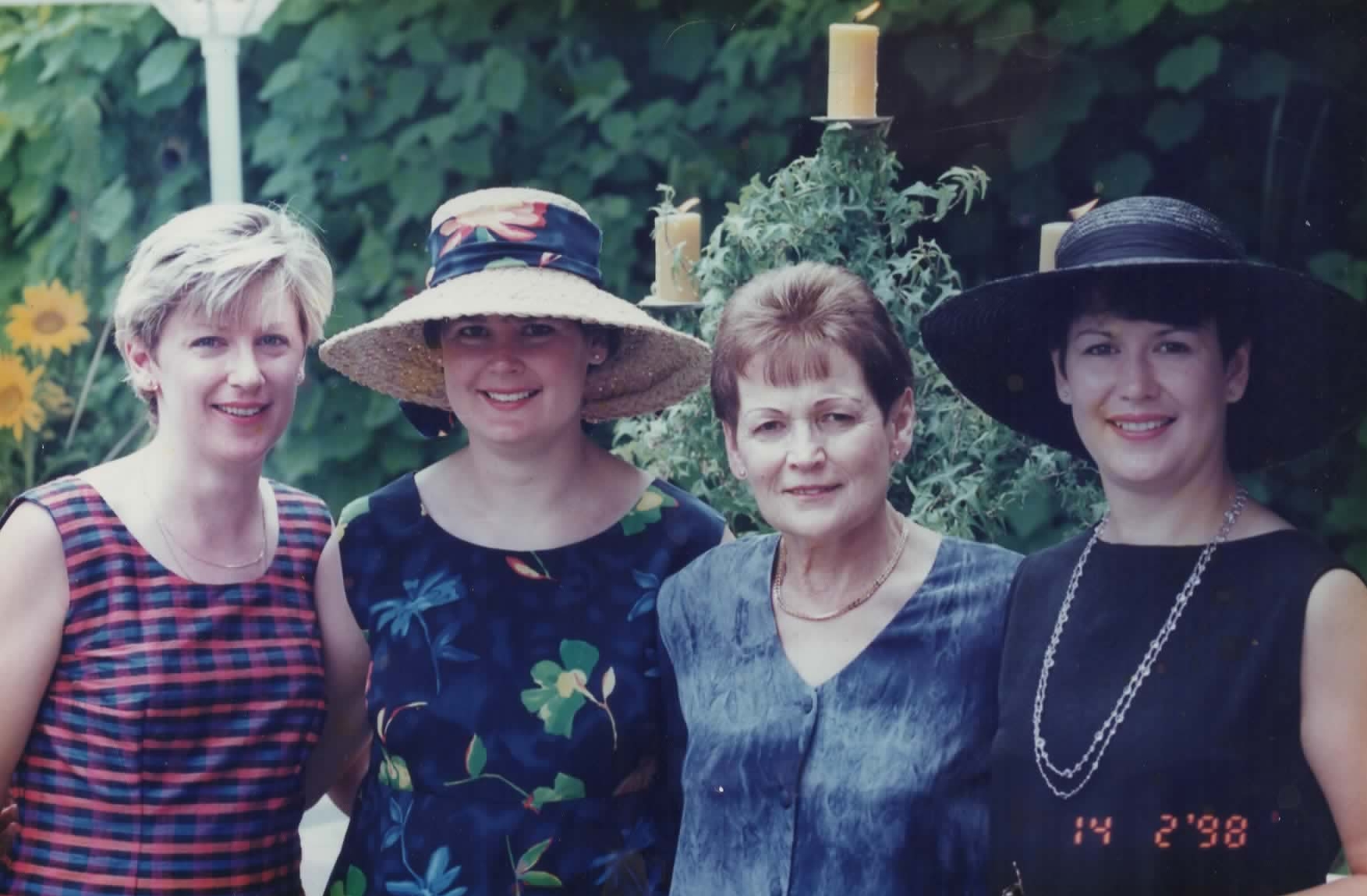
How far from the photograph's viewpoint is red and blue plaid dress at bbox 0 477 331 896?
242cm

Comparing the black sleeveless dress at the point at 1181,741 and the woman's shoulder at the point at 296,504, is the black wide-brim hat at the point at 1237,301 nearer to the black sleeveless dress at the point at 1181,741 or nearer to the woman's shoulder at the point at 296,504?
the black sleeveless dress at the point at 1181,741

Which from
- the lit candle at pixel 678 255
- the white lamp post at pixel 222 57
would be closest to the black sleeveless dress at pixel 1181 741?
the lit candle at pixel 678 255

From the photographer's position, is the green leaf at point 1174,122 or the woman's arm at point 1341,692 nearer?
the woman's arm at point 1341,692

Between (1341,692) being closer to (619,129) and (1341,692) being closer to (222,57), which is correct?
(619,129)

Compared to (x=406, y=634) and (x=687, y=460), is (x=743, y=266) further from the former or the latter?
(x=406, y=634)

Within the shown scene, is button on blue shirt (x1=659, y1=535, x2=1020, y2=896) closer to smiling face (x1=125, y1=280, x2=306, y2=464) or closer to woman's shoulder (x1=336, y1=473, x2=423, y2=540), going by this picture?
woman's shoulder (x1=336, y1=473, x2=423, y2=540)

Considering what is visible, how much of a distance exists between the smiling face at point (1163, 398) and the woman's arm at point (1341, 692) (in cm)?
20

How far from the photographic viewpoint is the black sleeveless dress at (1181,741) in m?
1.78

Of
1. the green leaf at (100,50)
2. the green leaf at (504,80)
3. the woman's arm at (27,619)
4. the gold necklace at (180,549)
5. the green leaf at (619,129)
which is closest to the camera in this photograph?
the woman's arm at (27,619)

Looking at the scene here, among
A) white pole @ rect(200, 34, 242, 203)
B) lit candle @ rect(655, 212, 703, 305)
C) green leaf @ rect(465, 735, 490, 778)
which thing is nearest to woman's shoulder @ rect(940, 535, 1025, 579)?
green leaf @ rect(465, 735, 490, 778)

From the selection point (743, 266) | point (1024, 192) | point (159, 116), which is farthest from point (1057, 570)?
point (159, 116)

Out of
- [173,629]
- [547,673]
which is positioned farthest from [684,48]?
[173,629]

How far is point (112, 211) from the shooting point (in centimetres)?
417

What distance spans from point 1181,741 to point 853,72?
48.5 inches
